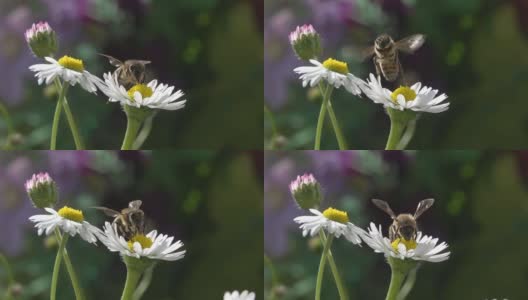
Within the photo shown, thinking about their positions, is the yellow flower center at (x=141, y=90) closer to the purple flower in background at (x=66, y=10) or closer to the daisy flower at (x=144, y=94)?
the daisy flower at (x=144, y=94)

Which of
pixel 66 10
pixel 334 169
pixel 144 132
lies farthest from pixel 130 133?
pixel 334 169

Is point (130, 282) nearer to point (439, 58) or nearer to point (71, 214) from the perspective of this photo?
point (71, 214)

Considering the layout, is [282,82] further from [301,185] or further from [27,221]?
[27,221]

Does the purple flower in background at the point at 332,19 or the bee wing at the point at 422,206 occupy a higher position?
the purple flower in background at the point at 332,19

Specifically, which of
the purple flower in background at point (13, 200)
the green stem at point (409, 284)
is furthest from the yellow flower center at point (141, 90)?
the green stem at point (409, 284)

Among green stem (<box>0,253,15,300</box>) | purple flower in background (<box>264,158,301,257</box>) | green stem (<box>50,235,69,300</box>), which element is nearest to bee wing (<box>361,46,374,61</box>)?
purple flower in background (<box>264,158,301,257</box>)

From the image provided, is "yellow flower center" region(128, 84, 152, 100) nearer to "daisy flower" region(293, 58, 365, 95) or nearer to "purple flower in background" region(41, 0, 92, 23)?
"purple flower in background" region(41, 0, 92, 23)
